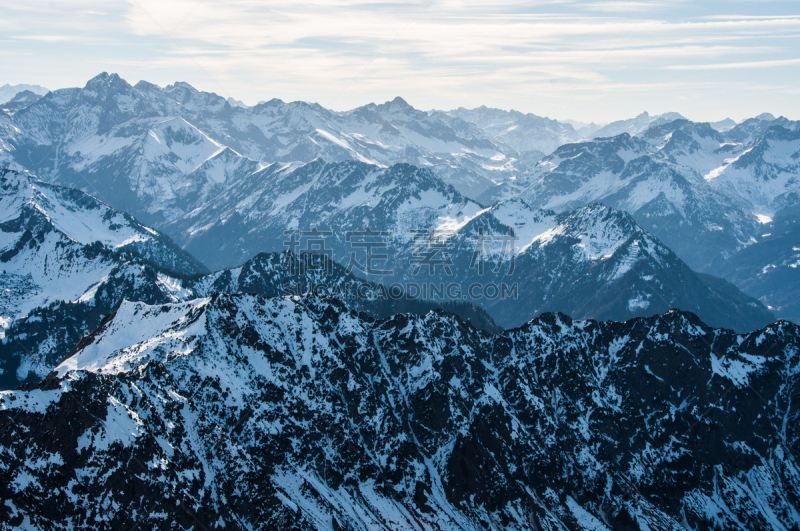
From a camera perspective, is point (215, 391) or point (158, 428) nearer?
point (158, 428)

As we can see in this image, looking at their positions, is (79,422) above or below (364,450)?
above

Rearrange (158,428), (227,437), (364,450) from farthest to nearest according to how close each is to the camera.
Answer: (364,450) < (227,437) < (158,428)

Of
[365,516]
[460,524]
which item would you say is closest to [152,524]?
[365,516]

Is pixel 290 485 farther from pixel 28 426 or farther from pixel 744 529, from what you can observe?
pixel 744 529

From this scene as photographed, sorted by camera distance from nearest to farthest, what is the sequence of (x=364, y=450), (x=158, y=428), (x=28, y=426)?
(x=28, y=426) < (x=158, y=428) < (x=364, y=450)

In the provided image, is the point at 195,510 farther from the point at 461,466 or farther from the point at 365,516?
the point at 461,466

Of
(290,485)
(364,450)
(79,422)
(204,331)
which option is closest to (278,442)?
(290,485)

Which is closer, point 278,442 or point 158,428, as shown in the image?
point 158,428

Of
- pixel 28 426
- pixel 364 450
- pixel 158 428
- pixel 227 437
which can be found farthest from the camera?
pixel 364 450

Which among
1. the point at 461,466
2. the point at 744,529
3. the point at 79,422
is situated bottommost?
the point at 744,529
